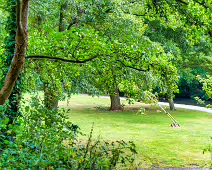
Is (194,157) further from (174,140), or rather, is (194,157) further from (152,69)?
(152,69)

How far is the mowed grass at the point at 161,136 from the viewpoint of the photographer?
989 centimetres

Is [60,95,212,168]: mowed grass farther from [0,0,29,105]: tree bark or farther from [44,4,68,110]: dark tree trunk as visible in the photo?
[0,0,29,105]: tree bark

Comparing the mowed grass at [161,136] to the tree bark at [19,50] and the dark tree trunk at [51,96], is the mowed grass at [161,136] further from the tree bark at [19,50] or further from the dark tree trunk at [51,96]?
the tree bark at [19,50]

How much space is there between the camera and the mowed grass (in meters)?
9.89

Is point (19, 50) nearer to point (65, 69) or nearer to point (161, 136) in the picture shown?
point (65, 69)

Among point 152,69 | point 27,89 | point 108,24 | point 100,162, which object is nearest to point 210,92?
point 152,69

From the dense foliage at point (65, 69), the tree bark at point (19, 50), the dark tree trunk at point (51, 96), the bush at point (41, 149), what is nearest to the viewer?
the bush at point (41, 149)

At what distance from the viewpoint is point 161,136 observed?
46.8 feet

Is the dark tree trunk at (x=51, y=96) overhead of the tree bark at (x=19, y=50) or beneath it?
beneath

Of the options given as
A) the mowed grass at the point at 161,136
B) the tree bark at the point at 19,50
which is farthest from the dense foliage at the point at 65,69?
the mowed grass at the point at 161,136

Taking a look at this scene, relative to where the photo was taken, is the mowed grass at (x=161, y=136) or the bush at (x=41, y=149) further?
Answer: the mowed grass at (x=161, y=136)

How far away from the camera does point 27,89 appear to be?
7547 millimetres

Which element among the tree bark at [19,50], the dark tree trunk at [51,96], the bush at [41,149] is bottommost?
the bush at [41,149]

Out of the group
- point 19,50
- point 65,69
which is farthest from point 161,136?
point 19,50
